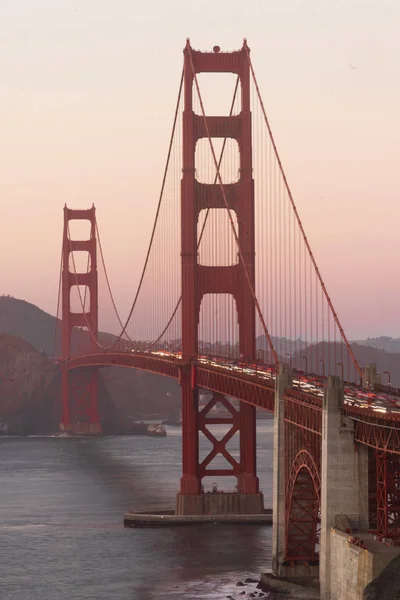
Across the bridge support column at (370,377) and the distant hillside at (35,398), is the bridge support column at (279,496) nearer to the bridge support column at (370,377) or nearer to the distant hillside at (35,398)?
the bridge support column at (370,377)

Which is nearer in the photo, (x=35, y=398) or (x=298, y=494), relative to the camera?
(x=298, y=494)

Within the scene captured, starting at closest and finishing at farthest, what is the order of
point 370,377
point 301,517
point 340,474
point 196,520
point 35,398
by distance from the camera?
1. point 340,474
2. point 301,517
3. point 370,377
4. point 196,520
5. point 35,398

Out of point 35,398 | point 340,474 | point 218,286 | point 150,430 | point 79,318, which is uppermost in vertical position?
point 79,318

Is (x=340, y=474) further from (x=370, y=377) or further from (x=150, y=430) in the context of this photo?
(x=150, y=430)

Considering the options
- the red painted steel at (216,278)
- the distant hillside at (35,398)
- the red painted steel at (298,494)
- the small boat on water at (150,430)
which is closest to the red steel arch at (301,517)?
the red painted steel at (298,494)

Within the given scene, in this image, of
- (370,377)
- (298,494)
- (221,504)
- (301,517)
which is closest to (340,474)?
(298,494)

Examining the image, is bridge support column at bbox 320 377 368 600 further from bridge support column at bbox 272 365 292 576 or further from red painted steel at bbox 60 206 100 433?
red painted steel at bbox 60 206 100 433

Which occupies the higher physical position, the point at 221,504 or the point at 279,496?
the point at 279,496

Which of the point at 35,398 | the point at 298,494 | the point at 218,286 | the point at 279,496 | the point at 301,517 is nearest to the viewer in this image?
the point at 298,494
